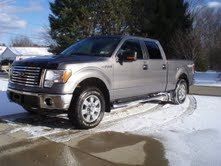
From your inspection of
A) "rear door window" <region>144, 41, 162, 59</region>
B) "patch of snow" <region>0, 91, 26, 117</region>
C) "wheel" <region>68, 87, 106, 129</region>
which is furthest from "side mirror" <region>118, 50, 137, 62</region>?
"patch of snow" <region>0, 91, 26, 117</region>

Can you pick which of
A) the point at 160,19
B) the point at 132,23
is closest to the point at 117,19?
the point at 132,23

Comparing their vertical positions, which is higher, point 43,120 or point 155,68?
point 155,68

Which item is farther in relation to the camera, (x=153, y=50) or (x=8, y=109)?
(x=153, y=50)

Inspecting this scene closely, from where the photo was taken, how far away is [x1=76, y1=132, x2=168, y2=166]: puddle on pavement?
612 cm

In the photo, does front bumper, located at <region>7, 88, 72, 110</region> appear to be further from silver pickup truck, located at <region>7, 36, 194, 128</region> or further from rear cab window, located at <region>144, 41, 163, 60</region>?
rear cab window, located at <region>144, 41, 163, 60</region>

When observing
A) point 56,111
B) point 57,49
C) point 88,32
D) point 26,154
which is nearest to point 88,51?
point 56,111

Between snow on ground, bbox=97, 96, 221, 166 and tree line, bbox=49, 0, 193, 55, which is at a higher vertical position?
tree line, bbox=49, 0, 193, 55

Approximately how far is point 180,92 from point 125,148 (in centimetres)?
525

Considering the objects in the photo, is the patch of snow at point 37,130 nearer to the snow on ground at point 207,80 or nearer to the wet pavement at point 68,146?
the wet pavement at point 68,146

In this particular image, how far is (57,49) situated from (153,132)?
27.0 meters

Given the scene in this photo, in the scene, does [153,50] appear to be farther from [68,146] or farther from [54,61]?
[68,146]

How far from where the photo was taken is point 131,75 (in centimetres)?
920

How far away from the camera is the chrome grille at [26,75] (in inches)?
308

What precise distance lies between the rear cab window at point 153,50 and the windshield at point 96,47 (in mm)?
1161
